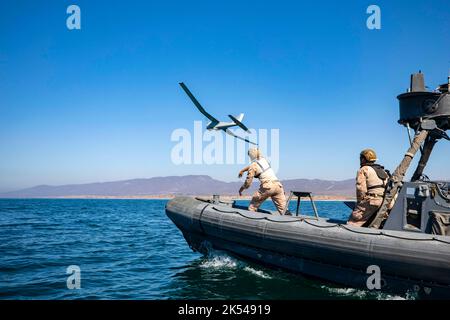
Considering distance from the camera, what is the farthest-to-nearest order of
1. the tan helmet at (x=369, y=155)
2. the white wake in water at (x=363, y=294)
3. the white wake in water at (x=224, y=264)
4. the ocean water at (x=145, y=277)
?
the white wake in water at (x=224, y=264) → the tan helmet at (x=369, y=155) → the ocean water at (x=145, y=277) → the white wake in water at (x=363, y=294)

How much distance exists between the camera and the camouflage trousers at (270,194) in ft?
27.4

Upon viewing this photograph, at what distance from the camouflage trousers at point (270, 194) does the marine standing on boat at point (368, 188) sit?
6.28 ft

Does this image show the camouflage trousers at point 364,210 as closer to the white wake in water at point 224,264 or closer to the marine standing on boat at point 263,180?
the marine standing on boat at point 263,180

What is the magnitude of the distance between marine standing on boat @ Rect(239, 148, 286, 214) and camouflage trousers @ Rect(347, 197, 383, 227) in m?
1.90

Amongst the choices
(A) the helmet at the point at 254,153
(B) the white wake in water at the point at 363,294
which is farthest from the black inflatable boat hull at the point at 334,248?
(A) the helmet at the point at 254,153

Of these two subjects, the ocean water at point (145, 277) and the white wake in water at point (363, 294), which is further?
the ocean water at point (145, 277)

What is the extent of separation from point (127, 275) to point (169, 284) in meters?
1.46

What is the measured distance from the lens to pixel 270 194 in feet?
27.8

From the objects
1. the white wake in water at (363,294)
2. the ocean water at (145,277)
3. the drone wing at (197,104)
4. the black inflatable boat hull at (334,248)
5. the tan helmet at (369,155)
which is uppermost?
the drone wing at (197,104)

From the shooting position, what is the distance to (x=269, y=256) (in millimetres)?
7395

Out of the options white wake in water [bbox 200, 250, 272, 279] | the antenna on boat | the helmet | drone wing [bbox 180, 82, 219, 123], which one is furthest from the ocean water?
drone wing [bbox 180, 82, 219, 123]
